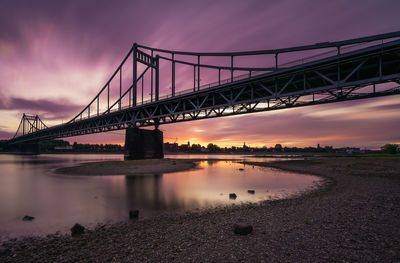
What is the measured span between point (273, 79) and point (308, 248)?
2685 cm

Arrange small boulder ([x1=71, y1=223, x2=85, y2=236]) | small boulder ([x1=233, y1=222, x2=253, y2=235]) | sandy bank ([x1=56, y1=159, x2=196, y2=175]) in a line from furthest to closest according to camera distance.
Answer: sandy bank ([x1=56, y1=159, x2=196, y2=175]), small boulder ([x1=71, y1=223, x2=85, y2=236]), small boulder ([x1=233, y1=222, x2=253, y2=235])

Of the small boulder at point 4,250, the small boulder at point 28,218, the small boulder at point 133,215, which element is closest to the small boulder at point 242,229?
the small boulder at point 133,215

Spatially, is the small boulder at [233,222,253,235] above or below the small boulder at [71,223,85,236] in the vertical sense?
above

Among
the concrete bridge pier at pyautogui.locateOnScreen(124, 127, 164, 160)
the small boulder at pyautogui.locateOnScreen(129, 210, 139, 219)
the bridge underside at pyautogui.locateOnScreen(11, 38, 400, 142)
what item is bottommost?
the small boulder at pyautogui.locateOnScreen(129, 210, 139, 219)

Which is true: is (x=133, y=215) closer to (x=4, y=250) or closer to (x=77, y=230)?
(x=77, y=230)

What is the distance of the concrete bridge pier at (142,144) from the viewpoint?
45875 mm

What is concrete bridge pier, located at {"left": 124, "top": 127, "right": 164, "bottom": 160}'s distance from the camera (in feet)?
151

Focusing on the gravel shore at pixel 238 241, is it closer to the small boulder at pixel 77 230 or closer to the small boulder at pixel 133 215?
the small boulder at pixel 77 230

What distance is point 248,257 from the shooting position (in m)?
5.25

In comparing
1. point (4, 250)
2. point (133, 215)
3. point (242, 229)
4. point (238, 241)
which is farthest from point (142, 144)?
point (238, 241)

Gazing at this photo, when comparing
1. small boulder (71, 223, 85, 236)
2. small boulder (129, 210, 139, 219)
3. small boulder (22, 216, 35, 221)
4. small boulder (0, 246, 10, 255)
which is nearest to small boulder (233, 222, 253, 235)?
small boulder (129, 210, 139, 219)

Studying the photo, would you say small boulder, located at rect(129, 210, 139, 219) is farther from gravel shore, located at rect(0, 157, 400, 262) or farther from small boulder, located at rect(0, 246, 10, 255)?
small boulder, located at rect(0, 246, 10, 255)

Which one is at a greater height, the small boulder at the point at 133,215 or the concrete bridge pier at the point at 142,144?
the concrete bridge pier at the point at 142,144

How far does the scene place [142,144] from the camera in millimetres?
47406
